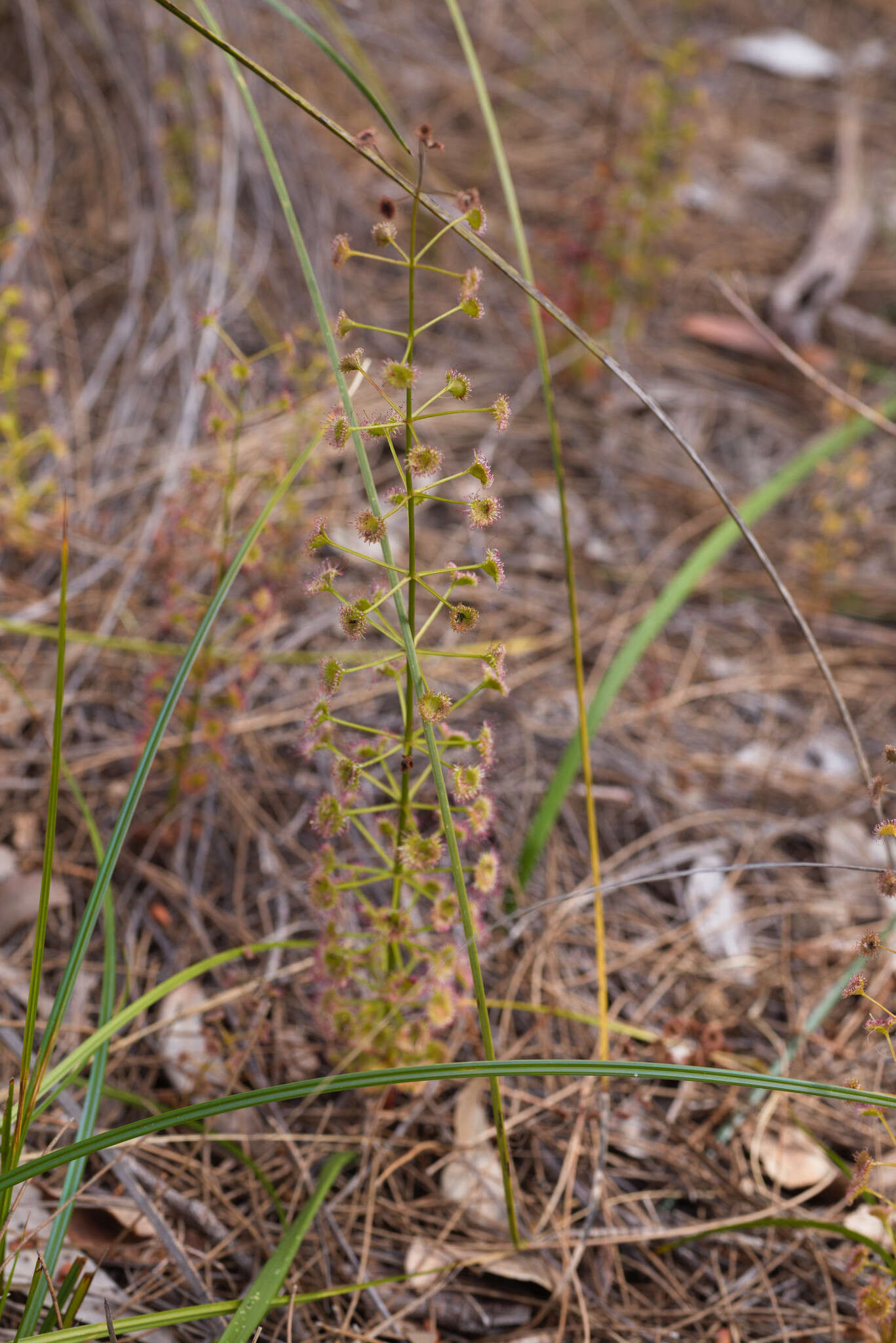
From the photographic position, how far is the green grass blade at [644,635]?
67.9 inches

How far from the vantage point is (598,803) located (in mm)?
2045

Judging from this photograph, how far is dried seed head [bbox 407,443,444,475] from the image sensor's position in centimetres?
102

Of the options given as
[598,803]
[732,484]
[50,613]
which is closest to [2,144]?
[50,613]

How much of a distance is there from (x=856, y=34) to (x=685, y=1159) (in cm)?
548

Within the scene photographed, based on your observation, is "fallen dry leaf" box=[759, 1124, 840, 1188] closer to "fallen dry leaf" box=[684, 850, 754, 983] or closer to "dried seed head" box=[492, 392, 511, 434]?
"fallen dry leaf" box=[684, 850, 754, 983]

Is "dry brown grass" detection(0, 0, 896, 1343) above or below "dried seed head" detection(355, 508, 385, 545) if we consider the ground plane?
below

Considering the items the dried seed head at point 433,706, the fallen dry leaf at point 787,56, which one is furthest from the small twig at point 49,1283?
the fallen dry leaf at point 787,56

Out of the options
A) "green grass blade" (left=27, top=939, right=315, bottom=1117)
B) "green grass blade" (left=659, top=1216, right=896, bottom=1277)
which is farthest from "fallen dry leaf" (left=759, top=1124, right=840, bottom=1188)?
"green grass blade" (left=27, top=939, right=315, bottom=1117)

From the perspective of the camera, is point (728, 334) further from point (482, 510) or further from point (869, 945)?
point (869, 945)

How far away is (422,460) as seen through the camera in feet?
3.38

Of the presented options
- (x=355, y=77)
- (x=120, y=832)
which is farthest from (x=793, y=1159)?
(x=355, y=77)

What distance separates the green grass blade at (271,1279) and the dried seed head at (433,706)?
26.0 inches

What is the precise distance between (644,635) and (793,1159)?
3.04 feet

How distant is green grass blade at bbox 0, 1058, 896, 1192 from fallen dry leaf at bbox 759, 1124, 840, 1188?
0.61 metres
